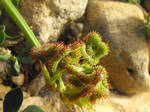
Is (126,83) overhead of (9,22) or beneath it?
beneath

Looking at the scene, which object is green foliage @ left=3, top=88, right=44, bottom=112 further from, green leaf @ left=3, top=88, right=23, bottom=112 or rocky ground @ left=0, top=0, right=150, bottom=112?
rocky ground @ left=0, top=0, right=150, bottom=112

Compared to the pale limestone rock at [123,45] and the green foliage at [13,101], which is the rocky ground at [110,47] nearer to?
the pale limestone rock at [123,45]

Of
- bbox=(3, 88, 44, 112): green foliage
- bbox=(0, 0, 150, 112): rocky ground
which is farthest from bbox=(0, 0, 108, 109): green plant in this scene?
bbox=(0, 0, 150, 112): rocky ground

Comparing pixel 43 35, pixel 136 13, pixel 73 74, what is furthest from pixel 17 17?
pixel 136 13

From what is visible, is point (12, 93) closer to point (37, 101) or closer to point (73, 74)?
point (37, 101)

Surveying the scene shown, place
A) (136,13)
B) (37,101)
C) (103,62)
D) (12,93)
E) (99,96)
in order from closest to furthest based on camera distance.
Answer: (99,96) → (12,93) → (37,101) → (103,62) → (136,13)

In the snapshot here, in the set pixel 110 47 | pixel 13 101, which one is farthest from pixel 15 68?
pixel 110 47

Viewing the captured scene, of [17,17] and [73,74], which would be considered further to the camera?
[17,17]

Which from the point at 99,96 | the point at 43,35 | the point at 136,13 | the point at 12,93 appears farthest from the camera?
the point at 136,13
